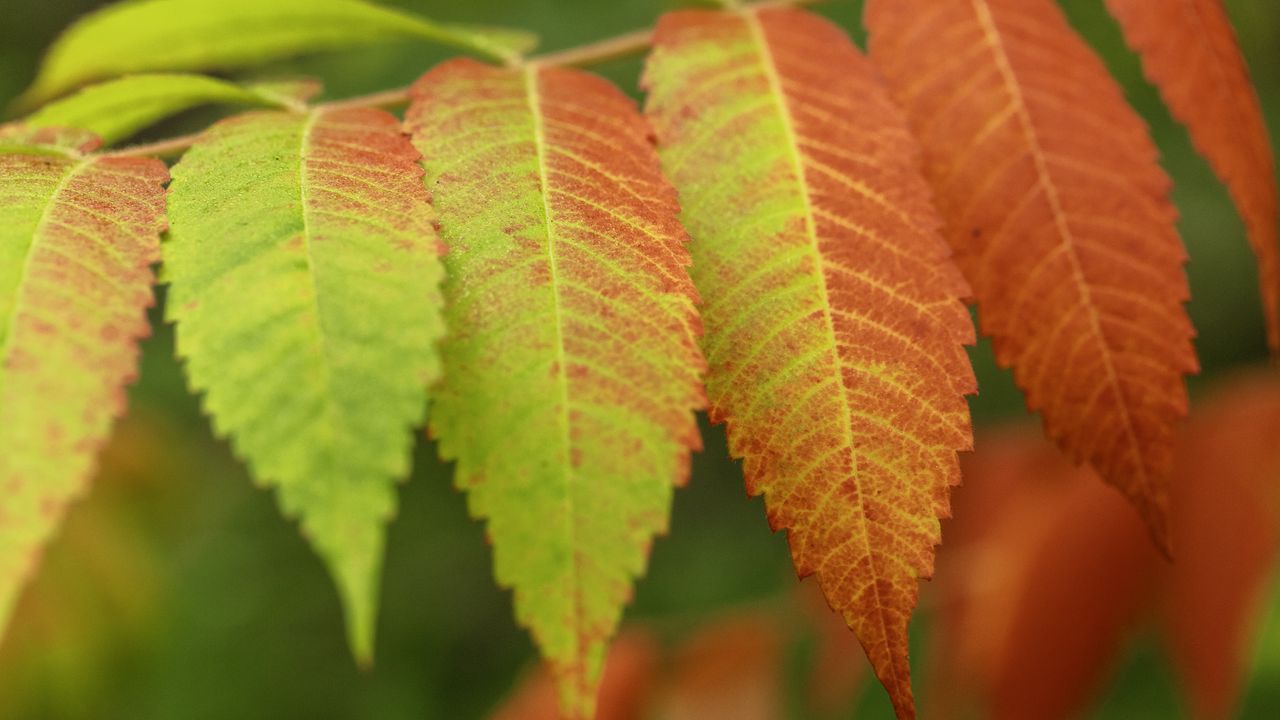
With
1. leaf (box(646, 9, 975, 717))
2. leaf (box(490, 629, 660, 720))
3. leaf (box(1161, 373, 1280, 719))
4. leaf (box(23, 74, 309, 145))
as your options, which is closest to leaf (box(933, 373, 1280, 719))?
leaf (box(1161, 373, 1280, 719))

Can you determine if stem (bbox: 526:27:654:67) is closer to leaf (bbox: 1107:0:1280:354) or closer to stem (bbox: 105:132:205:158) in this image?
stem (bbox: 105:132:205:158)

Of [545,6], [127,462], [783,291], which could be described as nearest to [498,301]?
[783,291]

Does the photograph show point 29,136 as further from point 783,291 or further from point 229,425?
point 783,291

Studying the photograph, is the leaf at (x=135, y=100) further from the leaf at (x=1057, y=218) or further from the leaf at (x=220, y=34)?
the leaf at (x=1057, y=218)

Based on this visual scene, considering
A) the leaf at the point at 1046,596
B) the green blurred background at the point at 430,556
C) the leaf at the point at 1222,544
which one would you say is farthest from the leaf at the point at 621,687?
the green blurred background at the point at 430,556

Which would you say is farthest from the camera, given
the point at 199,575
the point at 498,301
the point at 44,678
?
the point at 199,575

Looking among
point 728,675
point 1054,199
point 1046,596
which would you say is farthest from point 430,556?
point 1054,199

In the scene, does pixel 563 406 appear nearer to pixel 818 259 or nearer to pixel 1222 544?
pixel 818 259
